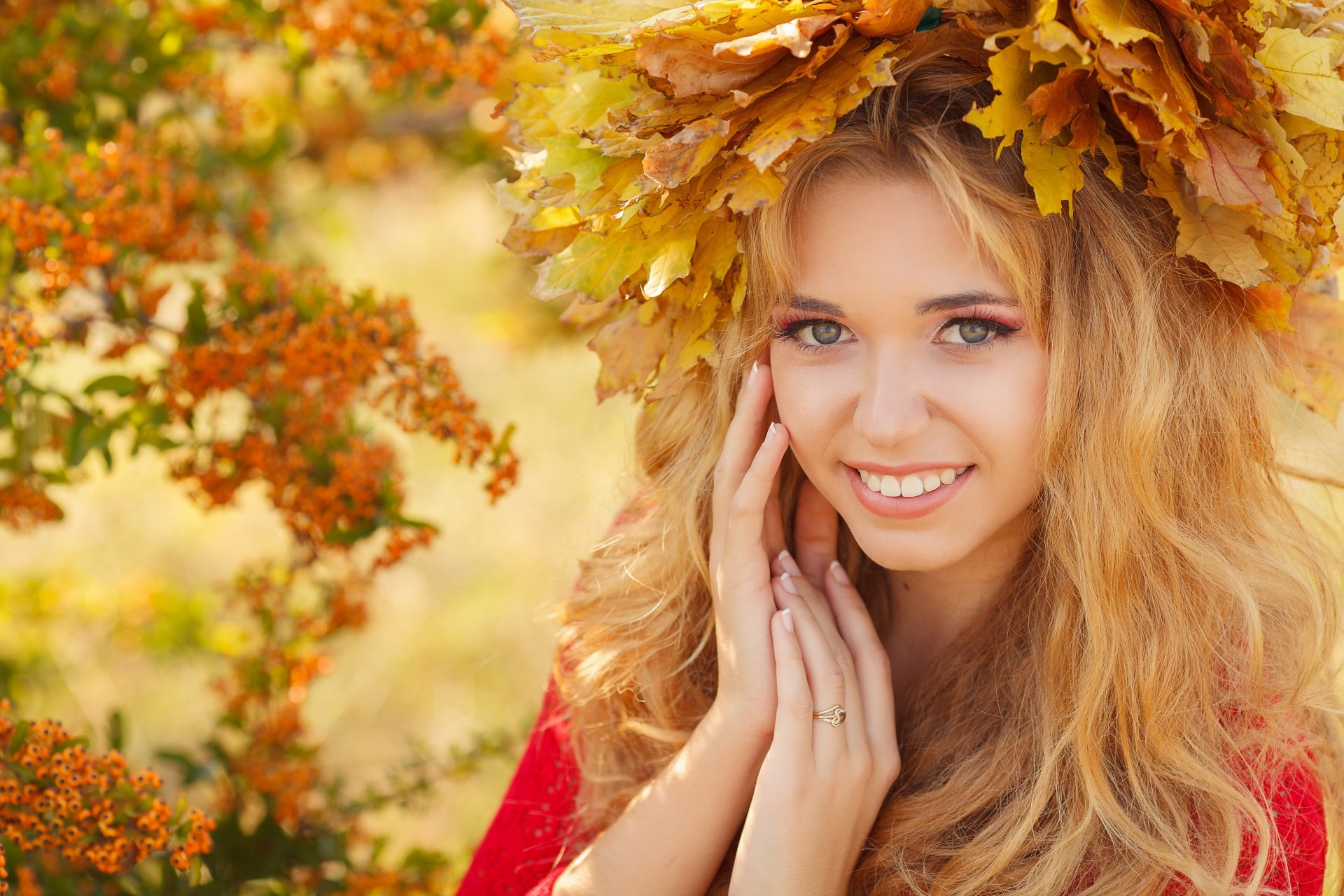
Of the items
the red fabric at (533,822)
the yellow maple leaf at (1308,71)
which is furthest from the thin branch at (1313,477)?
the red fabric at (533,822)

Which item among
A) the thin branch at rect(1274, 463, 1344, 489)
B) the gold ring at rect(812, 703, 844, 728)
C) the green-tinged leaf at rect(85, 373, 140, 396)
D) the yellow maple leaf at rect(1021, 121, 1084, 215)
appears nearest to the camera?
the yellow maple leaf at rect(1021, 121, 1084, 215)

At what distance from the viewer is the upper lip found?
170cm

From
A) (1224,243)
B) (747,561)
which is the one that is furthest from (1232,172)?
(747,561)

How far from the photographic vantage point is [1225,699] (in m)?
1.80

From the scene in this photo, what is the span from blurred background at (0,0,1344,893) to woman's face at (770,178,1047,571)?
494mm

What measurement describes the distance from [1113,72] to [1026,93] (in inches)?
5.7

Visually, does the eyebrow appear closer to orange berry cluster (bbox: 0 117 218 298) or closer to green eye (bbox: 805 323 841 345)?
green eye (bbox: 805 323 841 345)

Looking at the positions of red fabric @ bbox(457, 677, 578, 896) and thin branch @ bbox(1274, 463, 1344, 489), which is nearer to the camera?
thin branch @ bbox(1274, 463, 1344, 489)

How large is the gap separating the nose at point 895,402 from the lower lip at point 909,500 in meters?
0.12

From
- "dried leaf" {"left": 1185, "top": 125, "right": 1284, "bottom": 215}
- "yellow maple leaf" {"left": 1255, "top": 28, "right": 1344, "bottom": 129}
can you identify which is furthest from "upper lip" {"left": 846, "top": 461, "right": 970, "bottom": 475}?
"yellow maple leaf" {"left": 1255, "top": 28, "right": 1344, "bottom": 129}

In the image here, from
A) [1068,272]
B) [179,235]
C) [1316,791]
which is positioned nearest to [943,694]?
[1316,791]

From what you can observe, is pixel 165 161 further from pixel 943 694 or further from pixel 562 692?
pixel 943 694

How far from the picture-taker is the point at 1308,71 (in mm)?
1404

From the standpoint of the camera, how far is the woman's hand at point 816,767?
1.78 metres
